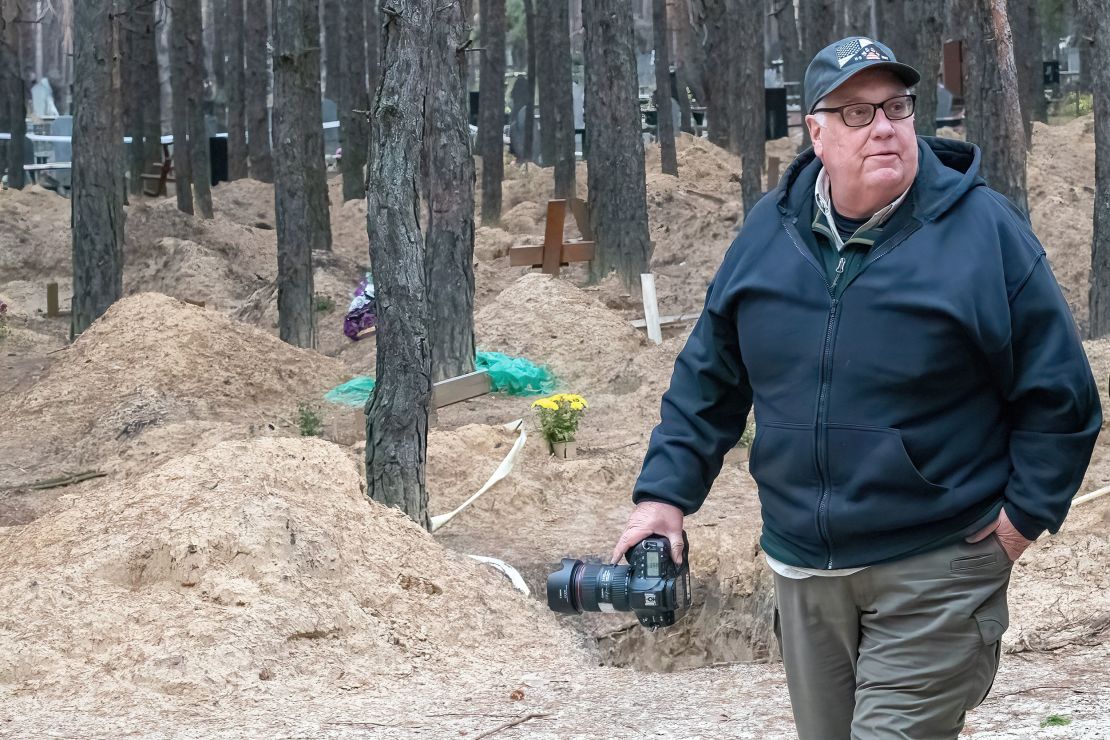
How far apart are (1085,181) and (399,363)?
1744 cm

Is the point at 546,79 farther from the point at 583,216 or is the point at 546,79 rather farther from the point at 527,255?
the point at 527,255

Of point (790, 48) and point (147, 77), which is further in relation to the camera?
point (790, 48)

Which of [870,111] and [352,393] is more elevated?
[870,111]

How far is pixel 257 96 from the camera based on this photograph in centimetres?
2866

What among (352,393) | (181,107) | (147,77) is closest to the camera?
(352,393)

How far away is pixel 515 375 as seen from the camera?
12.4 metres

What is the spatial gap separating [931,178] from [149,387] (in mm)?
9531

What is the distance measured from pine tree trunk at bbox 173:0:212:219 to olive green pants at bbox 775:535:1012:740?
2161cm

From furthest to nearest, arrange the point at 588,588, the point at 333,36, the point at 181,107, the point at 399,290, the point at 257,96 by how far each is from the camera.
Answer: the point at 333,36
the point at 257,96
the point at 181,107
the point at 399,290
the point at 588,588

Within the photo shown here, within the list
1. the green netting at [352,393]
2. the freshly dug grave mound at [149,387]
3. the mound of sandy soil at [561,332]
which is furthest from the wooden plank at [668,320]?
the green netting at [352,393]

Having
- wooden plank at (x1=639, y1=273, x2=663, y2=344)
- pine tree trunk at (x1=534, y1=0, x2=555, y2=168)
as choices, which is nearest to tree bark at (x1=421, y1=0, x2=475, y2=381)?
wooden plank at (x1=639, y1=273, x2=663, y2=344)

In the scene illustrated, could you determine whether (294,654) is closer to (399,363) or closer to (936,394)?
(399,363)

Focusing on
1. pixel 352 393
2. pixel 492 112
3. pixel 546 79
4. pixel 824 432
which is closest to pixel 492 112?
pixel 492 112


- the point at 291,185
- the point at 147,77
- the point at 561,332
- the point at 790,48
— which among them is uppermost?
the point at 790,48
